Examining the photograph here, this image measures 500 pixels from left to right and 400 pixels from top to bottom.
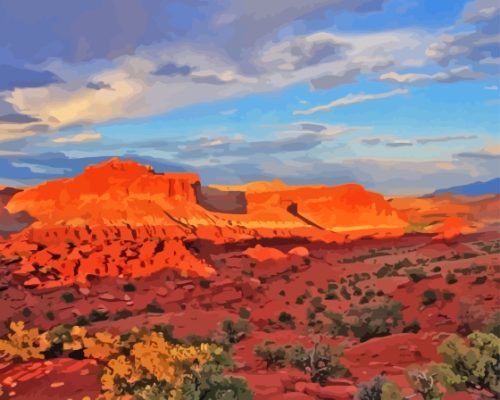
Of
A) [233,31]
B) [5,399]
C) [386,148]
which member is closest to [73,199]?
[5,399]

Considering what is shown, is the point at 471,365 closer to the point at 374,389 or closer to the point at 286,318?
the point at 374,389

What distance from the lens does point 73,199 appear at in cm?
602

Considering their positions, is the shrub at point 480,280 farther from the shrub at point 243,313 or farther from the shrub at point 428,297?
the shrub at point 243,313

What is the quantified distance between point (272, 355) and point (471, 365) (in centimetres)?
179

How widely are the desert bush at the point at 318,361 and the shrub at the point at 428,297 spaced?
3.26ft

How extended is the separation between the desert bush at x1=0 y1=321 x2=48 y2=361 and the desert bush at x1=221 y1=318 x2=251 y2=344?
5.71 feet

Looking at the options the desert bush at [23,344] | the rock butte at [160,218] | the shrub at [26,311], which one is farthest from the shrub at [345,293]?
the shrub at [26,311]

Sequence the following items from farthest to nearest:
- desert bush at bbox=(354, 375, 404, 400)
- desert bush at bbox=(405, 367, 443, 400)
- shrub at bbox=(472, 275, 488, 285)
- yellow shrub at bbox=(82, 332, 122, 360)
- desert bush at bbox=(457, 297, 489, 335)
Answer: shrub at bbox=(472, 275, 488, 285) → desert bush at bbox=(457, 297, 489, 335) → yellow shrub at bbox=(82, 332, 122, 360) → desert bush at bbox=(405, 367, 443, 400) → desert bush at bbox=(354, 375, 404, 400)

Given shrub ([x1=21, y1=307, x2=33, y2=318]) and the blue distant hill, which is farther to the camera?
shrub ([x1=21, y1=307, x2=33, y2=318])

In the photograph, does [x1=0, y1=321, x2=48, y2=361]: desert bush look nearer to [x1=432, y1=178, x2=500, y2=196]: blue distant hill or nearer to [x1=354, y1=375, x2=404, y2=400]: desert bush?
[x1=354, y1=375, x2=404, y2=400]: desert bush

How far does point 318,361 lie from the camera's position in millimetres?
5512

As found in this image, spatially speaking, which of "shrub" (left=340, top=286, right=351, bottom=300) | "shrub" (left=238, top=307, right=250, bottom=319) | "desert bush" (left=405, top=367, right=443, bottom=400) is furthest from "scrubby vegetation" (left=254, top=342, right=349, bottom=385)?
"desert bush" (left=405, top=367, right=443, bottom=400)

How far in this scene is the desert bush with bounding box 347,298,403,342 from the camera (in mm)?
5973

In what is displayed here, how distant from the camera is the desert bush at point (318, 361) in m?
5.43
